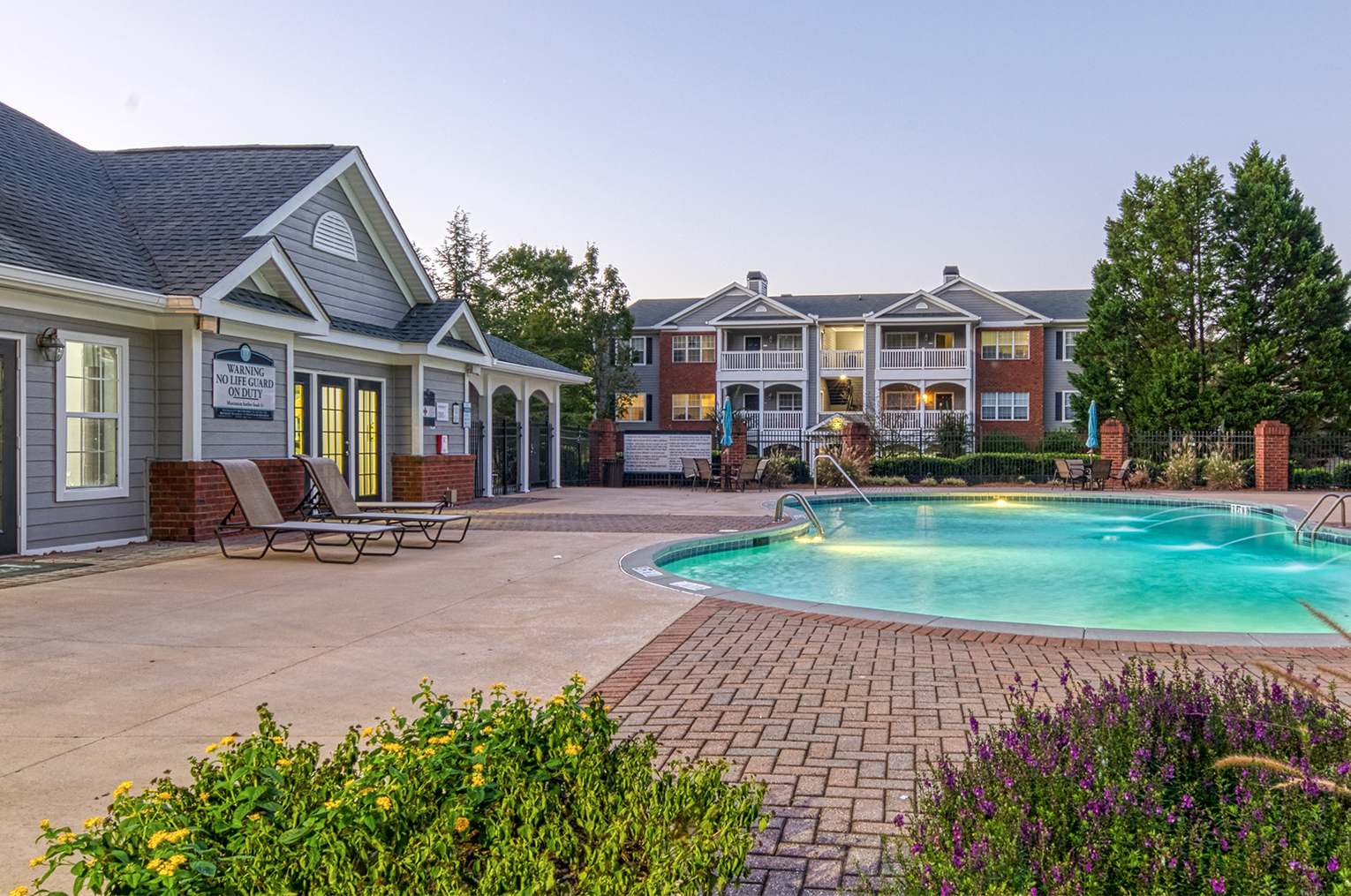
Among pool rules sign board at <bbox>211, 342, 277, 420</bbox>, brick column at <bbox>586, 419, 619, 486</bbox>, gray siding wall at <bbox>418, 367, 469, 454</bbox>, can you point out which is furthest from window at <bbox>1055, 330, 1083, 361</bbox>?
pool rules sign board at <bbox>211, 342, 277, 420</bbox>

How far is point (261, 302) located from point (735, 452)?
1494 centimetres

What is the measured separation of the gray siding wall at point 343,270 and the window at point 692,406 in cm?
2537

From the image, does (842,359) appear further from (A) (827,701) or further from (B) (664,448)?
(A) (827,701)

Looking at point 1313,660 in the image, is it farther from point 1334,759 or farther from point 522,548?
point 522,548

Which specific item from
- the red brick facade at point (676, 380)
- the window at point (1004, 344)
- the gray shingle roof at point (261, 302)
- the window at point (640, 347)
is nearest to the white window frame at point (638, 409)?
the red brick facade at point (676, 380)

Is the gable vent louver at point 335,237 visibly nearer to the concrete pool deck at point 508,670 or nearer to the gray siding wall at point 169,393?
the gray siding wall at point 169,393

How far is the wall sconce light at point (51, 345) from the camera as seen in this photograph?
9820mm

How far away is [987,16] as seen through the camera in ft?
55.9

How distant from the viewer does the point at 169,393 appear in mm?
11477

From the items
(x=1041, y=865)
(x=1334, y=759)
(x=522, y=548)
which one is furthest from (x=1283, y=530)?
(x=1041, y=865)

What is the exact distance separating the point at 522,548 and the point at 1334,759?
892cm

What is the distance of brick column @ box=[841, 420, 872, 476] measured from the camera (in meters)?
25.0

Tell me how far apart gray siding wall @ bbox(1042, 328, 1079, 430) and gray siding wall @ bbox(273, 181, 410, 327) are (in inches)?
1217

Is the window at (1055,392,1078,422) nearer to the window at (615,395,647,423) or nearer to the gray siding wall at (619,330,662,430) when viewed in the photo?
the gray siding wall at (619,330,662,430)
